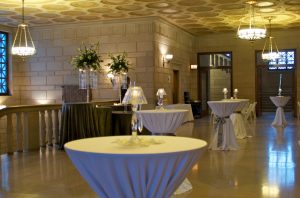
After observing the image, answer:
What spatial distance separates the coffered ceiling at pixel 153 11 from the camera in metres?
10.7

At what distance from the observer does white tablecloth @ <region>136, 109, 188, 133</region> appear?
531 centimetres

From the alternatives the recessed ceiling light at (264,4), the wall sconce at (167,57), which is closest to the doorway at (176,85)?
the wall sconce at (167,57)

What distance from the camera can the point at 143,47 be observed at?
12.9 m

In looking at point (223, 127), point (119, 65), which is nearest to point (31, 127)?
point (223, 127)

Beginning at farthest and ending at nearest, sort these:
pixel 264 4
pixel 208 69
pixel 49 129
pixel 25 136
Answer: pixel 208 69 → pixel 264 4 → pixel 49 129 → pixel 25 136

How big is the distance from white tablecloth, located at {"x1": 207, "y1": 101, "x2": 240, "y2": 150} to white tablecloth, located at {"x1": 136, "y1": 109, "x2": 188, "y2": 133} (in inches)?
83.4

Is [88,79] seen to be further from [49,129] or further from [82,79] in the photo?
[49,129]

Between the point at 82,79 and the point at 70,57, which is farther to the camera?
the point at 70,57

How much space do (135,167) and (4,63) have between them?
42.5 feet

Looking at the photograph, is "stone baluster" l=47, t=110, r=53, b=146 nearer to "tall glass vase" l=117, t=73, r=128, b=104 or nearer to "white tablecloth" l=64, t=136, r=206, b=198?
"tall glass vase" l=117, t=73, r=128, b=104

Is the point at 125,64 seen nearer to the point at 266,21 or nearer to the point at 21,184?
the point at 266,21

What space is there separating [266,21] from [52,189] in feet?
37.2

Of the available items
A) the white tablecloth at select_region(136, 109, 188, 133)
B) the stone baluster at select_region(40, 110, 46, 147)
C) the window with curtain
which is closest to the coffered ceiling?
the window with curtain

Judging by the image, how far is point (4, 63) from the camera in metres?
14.2
